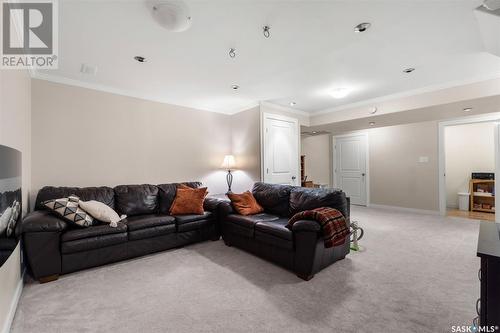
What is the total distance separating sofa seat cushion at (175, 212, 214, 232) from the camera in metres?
3.13

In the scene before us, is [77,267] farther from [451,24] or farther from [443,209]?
[443,209]

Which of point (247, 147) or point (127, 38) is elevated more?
point (127, 38)

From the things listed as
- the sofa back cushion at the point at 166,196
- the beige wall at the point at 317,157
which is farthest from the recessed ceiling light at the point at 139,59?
the beige wall at the point at 317,157

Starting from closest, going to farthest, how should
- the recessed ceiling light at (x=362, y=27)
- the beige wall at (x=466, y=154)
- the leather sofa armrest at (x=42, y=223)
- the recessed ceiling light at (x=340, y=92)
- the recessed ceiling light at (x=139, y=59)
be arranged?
the recessed ceiling light at (x=362, y=27), the leather sofa armrest at (x=42, y=223), the recessed ceiling light at (x=139, y=59), the recessed ceiling light at (x=340, y=92), the beige wall at (x=466, y=154)

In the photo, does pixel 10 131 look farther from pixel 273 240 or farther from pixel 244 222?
pixel 273 240

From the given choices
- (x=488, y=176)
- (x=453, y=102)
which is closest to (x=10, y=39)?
(x=453, y=102)

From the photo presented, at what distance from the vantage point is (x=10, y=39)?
1833 millimetres

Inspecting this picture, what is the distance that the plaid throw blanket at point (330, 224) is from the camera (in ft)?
7.26

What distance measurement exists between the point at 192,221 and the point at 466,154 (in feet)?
22.6

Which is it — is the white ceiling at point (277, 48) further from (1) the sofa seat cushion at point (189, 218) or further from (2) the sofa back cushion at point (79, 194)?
(1) the sofa seat cushion at point (189, 218)

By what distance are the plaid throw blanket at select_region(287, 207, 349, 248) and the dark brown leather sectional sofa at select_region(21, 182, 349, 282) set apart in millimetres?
86

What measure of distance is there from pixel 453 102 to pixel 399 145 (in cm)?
224

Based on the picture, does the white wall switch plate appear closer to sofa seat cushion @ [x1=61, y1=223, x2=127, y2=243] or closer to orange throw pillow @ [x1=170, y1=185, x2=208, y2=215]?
orange throw pillow @ [x1=170, y1=185, x2=208, y2=215]

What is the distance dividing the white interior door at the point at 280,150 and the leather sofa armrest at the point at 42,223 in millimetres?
3077
